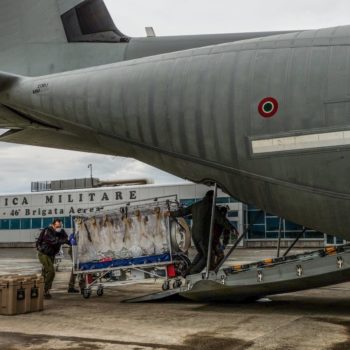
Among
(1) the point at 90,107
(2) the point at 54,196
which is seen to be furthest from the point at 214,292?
(2) the point at 54,196

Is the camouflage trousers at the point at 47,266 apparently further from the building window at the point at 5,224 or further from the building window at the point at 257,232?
the building window at the point at 5,224

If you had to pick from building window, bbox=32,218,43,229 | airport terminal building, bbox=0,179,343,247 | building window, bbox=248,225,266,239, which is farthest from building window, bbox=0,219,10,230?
building window, bbox=248,225,266,239

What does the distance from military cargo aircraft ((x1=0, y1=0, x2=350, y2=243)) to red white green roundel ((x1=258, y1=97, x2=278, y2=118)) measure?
2 cm

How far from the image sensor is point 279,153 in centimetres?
830

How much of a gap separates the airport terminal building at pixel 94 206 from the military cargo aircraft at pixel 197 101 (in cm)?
2220

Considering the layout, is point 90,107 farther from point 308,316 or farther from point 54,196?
point 54,196

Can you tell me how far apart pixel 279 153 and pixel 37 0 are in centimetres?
649

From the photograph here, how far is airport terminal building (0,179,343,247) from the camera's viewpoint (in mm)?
36500

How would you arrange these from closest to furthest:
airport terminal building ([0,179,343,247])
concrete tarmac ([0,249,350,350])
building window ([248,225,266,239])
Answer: concrete tarmac ([0,249,350,350]), airport terminal building ([0,179,343,247]), building window ([248,225,266,239])

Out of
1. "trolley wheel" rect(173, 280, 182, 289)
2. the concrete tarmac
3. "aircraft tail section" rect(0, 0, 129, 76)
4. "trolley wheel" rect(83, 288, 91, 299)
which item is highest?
"aircraft tail section" rect(0, 0, 129, 76)

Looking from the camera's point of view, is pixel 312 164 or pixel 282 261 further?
pixel 282 261

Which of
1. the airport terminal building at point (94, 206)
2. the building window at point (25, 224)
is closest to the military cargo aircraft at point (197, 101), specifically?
the airport terminal building at point (94, 206)

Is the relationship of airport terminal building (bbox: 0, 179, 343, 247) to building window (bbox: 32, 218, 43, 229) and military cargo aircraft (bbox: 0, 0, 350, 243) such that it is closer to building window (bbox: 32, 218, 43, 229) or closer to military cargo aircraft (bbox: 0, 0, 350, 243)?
building window (bbox: 32, 218, 43, 229)

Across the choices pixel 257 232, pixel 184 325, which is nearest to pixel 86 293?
pixel 184 325
